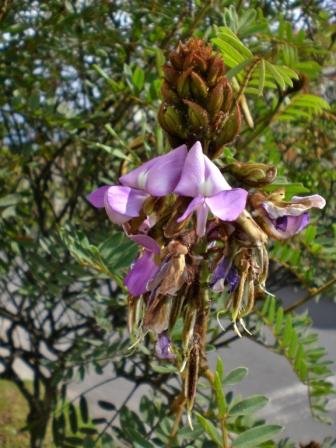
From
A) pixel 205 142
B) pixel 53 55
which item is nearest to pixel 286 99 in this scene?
pixel 205 142

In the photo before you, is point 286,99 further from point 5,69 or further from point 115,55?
point 5,69

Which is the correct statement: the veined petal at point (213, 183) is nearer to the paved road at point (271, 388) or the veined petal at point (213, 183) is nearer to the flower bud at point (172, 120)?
the flower bud at point (172, 120)

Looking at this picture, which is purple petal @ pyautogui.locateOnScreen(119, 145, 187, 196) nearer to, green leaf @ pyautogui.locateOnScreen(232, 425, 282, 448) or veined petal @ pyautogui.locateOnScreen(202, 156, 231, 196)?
veined petal @ pyautogui.locateOnScreen(202, 156, 231, 196)

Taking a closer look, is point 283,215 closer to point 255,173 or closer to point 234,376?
point 255,173

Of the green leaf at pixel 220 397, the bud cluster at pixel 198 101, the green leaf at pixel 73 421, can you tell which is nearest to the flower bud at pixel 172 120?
the bud cluster at pixel 198 101

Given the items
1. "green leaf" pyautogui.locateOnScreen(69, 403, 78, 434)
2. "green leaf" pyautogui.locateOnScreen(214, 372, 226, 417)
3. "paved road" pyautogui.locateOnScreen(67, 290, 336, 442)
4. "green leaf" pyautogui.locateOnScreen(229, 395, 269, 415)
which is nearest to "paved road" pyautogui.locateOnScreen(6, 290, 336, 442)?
"paved road" pyautogui.locateOnScreen(67, 290, 336, 442)

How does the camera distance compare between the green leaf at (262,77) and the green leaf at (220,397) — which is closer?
the green leaf at (262,77)

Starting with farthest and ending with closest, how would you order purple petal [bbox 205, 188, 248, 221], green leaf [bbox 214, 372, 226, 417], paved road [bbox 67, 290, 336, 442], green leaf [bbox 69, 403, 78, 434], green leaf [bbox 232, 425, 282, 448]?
paved road [bbox 67, 290, 336, 442] → green leaf [bbox 69, 403, 78, 434] → green leaf [bbox 232, 425, 282, 448] → green leaf [bbox 214, 372, 226, 417] → purple petal [bbox 205, 188, 248, 221]

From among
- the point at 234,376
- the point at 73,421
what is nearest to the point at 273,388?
the point at 73,421
